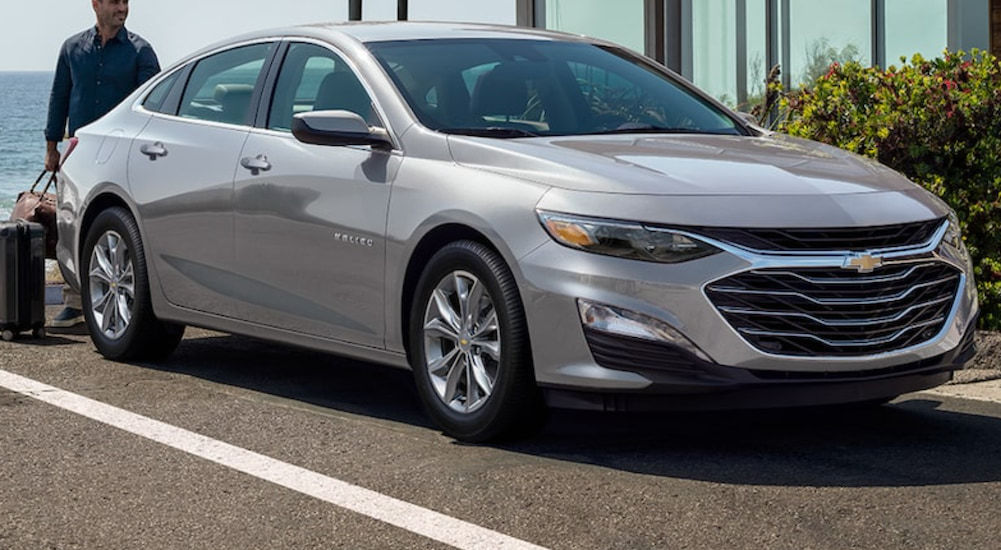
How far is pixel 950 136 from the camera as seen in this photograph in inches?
357

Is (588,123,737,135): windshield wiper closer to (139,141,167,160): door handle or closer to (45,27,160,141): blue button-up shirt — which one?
(139,141,167,160): door handle

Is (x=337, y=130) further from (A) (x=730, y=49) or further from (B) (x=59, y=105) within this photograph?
(A) (x=730, y=49)

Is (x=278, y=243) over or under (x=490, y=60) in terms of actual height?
under

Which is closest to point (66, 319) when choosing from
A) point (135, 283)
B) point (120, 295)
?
point (120, 295)

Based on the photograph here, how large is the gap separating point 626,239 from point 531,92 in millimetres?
1423

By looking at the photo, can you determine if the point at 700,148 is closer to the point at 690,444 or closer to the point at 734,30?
the point at 690,444

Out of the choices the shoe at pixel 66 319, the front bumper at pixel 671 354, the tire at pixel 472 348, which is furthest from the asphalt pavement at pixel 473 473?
the shoe at pixel 66 319

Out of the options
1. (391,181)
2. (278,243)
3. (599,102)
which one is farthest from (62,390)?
(599,102)

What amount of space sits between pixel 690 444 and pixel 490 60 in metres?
1.84

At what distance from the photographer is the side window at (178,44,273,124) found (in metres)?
8.10

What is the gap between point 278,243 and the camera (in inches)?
294

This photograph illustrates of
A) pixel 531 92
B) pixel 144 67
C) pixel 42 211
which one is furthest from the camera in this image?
pixel 144 67

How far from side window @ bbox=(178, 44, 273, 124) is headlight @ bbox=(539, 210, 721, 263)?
2299 mm

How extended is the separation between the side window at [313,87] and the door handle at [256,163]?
0.16 metres
